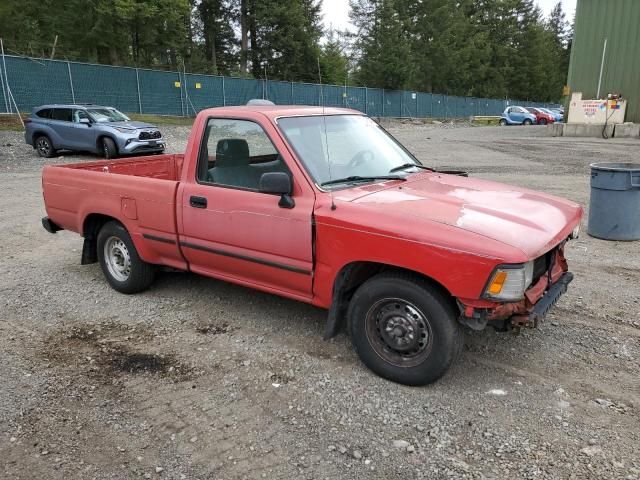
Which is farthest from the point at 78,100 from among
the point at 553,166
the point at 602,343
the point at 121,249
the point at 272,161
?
the point at 602,343

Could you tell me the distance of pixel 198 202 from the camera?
4.39 meters

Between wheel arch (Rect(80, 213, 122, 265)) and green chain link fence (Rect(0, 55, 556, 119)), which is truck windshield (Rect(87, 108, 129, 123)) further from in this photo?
wheel arch (Rect(80, 213, 122, 265))

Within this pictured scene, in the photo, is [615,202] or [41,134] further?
[41,134]

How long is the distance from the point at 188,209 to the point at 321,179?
4.21 ft

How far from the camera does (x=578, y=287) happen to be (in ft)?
17.4

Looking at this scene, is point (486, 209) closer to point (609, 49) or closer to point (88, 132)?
point (88, 132)

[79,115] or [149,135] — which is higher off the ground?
[79,115]

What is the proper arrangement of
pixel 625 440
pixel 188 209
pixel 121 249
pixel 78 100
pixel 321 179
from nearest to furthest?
pixel 625 440, pixel 321 179, pixel 188 209, pixel 121 249, pixel 78 100

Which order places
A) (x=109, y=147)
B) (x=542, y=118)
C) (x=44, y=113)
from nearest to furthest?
(x=109, y=147), (x=44, y=113), (x=542, y=118)

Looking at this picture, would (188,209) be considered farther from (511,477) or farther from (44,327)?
(511,477)

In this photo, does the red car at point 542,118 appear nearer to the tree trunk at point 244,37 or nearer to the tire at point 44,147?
the tree trunk at point 244,37

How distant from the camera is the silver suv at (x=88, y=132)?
15961 mm

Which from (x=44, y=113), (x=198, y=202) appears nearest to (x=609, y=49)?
(x=44, y=113)

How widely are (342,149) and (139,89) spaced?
25013 millimetres
